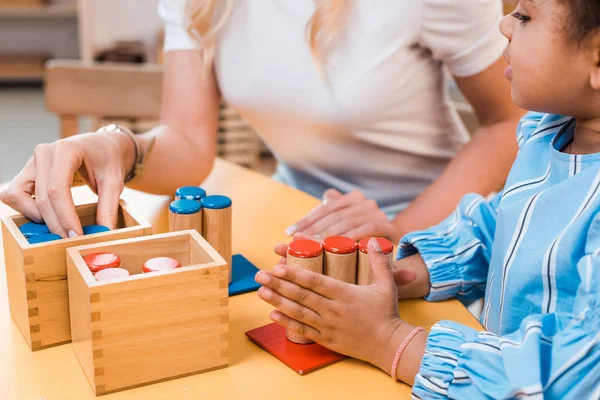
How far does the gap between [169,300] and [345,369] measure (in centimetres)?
21

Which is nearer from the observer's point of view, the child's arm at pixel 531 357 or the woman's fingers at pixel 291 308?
the child's arm at pixel 531 357

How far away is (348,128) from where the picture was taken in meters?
1.32

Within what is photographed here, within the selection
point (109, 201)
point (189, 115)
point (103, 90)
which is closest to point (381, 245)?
point (109, 201)

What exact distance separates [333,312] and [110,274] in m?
0.24

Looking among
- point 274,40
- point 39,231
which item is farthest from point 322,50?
point 39,231

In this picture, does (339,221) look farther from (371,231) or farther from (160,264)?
(160,264)

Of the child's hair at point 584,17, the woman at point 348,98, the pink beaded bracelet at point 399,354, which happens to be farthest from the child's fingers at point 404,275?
the child's hair at point 584,17

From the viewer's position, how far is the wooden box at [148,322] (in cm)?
66

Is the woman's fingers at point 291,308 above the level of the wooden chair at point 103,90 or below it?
below

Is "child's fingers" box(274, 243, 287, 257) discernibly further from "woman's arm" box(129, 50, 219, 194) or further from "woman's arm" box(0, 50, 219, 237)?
"woman's arm" box(129, 50, 219, 194)

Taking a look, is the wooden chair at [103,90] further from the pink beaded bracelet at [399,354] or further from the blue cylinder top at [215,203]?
the pink beaded bracelet at [399,354]

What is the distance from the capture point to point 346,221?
3.51 feet

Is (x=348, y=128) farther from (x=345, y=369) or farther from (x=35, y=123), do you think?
(x=35, y=123)

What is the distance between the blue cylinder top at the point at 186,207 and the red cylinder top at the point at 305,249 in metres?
0.17
